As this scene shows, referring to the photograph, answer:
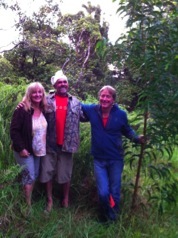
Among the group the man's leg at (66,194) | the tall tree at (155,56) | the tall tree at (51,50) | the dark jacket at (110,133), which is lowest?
the man's leg at (66,194)

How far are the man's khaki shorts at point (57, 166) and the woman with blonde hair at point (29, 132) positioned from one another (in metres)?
0.14

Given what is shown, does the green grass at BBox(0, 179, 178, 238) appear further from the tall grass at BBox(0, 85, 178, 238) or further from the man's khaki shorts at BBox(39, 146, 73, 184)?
the man's khaki shorts at BBox(39, 146, 73, 184)

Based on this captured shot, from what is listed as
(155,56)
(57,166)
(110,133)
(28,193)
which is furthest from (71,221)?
(155,56)

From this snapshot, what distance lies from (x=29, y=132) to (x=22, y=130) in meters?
0.09

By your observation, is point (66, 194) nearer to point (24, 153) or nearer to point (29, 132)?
point (24, 153)

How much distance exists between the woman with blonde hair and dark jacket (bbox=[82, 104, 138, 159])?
0.69 meters

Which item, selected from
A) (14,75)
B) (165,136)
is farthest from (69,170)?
(14,75)

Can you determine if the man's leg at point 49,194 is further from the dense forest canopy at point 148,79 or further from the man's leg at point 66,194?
the dense forest canopy at point 148,79

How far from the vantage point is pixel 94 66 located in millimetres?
13414

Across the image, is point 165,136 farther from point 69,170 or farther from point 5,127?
point 5,127

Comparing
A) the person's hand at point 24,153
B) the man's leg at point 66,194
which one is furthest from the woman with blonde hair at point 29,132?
the man's leg at point 66,194

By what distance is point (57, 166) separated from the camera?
5.36 meters

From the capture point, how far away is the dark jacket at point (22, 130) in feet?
15.9

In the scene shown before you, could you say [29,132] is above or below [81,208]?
above
